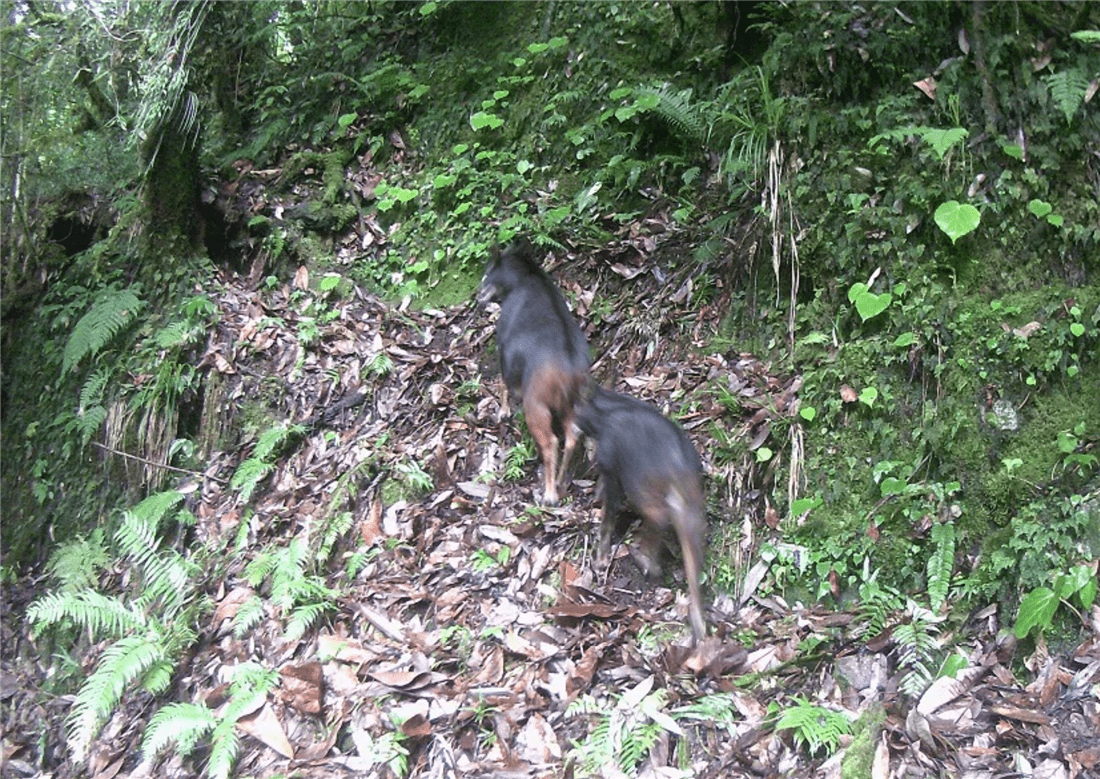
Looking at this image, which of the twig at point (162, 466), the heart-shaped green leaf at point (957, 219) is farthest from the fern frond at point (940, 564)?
the twig at point (162, 466)

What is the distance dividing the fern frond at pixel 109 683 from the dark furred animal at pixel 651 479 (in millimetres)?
2869

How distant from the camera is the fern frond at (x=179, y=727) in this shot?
169 inches

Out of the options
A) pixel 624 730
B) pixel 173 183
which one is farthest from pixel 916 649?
pixel 173 183

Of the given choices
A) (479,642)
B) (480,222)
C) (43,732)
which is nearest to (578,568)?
(479,642)

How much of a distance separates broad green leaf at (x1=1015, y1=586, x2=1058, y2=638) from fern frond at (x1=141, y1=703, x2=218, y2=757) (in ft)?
13.4

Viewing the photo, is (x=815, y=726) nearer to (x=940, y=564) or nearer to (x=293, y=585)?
(x=940, y=564)

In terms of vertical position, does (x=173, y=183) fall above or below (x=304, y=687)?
above

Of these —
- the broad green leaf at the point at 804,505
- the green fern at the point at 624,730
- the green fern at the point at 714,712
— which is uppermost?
the broad green leaf at the point at 804,505

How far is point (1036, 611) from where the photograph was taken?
3.54m

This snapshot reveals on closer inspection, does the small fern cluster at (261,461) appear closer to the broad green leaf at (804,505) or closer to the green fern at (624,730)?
the green fern at (624,730)

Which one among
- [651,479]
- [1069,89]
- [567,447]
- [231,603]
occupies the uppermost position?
[1069,89]

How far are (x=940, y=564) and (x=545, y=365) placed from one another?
2.46 meters

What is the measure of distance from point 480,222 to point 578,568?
3.39 meters

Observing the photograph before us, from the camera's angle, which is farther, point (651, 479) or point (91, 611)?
point (91, 611)
